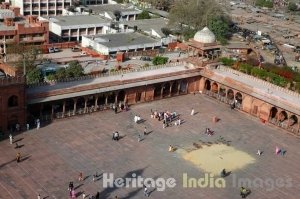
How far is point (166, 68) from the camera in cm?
6309

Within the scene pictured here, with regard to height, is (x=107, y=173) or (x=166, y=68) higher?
(x=166, y=68)

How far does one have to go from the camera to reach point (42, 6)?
336 ft

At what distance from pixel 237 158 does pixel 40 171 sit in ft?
60.2

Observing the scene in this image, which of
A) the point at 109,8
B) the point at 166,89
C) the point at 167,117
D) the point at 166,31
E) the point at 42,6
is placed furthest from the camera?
the point at 109,8

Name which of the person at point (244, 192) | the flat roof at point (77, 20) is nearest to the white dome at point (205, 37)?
the person at point (244, 192)

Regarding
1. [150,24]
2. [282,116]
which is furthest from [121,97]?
[150,24]

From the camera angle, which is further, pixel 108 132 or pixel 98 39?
pixel 98 39

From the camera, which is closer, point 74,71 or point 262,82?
point 262,82

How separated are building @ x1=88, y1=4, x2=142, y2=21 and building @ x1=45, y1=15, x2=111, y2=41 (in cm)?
820

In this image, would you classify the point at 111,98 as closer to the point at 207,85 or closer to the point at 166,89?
the point at 166,89

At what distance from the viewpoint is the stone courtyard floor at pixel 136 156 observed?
1582 inches

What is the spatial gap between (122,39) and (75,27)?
11016 millimetres

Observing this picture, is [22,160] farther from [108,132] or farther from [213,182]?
[213,182]

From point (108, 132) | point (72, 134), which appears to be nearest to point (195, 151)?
point (108, 132)
